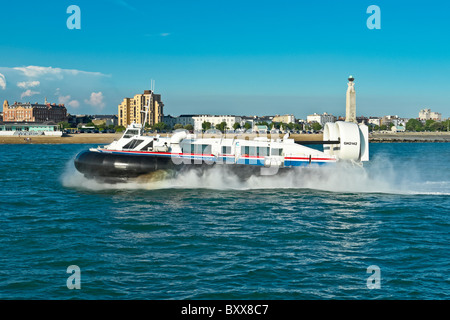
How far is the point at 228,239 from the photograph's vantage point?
13180 mm

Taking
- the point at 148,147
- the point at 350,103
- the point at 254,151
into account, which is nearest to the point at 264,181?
the point at 254,151

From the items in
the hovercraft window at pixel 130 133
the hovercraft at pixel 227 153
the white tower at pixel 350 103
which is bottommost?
the hovercraft at pixel 227 153

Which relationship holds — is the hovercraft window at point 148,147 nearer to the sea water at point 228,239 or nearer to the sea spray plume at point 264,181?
the sea spray plume at point 264,181

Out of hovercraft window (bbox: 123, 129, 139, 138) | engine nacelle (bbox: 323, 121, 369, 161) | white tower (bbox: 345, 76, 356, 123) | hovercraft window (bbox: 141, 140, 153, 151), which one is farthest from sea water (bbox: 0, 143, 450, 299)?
white tower (bbox: 345, 76, 356, 123)

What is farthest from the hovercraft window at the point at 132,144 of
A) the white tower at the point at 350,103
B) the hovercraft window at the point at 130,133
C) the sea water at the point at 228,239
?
the white tower at the point at 350,103

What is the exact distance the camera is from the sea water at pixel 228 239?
9500 mm

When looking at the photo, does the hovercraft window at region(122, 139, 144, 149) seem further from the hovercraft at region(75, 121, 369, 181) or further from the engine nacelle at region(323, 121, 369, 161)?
the engine nacelle at region(323, 121, 369, 161)

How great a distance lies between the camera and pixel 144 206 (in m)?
18.2

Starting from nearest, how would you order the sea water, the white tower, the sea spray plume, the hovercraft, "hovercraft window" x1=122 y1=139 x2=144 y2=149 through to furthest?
the sea water → the sea spray plume → the hovercraft → "hovercraft window" x1=122 y1=139 x2=144 y2=149 → the white tower

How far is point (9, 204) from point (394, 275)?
1564cm

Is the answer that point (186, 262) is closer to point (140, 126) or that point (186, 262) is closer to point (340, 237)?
point (340, 237)

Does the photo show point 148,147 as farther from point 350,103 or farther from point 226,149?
point 350,103

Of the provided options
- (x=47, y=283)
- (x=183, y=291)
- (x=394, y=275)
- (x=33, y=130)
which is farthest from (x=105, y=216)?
(x=33, y=130)

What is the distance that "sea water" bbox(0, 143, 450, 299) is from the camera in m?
9.50
